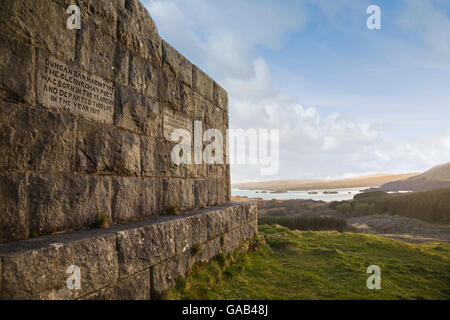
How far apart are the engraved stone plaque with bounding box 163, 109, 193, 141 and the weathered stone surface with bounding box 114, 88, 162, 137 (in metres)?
0.17

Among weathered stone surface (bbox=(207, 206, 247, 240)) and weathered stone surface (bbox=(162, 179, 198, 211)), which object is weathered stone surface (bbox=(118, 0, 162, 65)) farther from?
weathered stone surface (bbox=(207, 206, 247, 240))

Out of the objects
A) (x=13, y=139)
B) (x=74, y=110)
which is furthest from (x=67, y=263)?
(x=74, y=110)

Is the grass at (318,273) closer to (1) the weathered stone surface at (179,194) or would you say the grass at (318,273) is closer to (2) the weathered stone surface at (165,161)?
(1) the weathered stone surface at (179,194)

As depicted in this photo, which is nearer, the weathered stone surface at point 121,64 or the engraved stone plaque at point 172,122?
the weathered stone surface at point 121,64

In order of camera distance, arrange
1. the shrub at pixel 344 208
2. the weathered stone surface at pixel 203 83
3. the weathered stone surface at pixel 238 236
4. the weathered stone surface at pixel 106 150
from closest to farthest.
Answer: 1. the weathered stone surface at pixel 106 150
2. the weathered stone surface at pixel 238 236
3. the weathered stone surface at pixel 203 83
4. the shrub at pixel 344 208

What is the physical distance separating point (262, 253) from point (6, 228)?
15.5 ft

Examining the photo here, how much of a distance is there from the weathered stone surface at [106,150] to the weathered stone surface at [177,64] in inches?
60.0

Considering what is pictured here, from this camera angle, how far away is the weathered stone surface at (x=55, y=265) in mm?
2001

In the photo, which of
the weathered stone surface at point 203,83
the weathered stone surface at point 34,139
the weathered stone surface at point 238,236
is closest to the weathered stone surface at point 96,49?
the weathered stone surface at point 34,139

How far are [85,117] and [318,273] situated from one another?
4326 millimetres

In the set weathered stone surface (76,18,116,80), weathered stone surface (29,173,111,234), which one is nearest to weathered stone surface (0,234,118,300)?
weathered stone surface (29,173,111,234)

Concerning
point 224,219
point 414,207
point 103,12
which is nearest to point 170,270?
point 224,219

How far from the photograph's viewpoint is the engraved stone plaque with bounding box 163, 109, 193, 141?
15.1 feet
